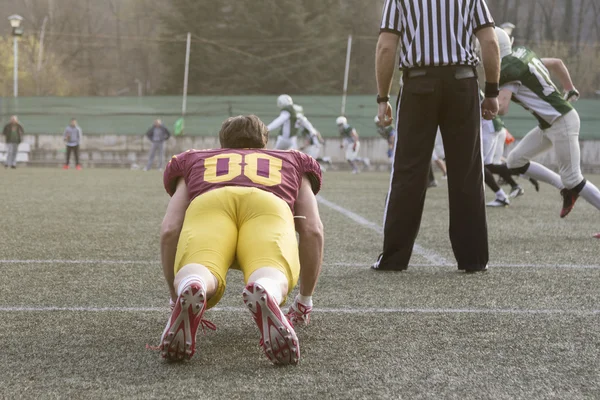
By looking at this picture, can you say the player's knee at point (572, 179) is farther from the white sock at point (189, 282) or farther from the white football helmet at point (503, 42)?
the white sock at point (189, 282)

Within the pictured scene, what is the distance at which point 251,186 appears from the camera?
11.1ft

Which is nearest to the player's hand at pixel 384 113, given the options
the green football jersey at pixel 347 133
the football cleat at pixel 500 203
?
the football cleat at pixel 500 203

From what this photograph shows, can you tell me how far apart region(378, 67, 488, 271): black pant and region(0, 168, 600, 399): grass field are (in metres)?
0.22

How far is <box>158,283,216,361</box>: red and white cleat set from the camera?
2832mm

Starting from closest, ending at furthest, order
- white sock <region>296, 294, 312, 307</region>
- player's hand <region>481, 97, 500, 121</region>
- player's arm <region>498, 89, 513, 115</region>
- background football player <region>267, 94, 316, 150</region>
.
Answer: white sock <region>296, 294, 312, 307</region> → player's hand <region>481, 97, 500, 121</region> → player's arm <region>498, 89, 513, 115</region> → background football player <region>267, 94, 316, 150</region>

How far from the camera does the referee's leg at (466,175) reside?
17.8 ft

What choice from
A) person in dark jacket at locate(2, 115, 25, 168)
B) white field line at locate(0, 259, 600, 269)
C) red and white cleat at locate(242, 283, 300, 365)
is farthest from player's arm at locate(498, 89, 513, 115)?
person in dark jacket at locate(2, 115, 25, 168)

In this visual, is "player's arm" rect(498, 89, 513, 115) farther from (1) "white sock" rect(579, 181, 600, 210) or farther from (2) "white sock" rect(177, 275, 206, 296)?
(2) "white sock" rect(177, 275, 206, 296)

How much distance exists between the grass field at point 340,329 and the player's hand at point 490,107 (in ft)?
3.23

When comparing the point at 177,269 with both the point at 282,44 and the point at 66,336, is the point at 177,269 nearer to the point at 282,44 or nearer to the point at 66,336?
the point at 66,336

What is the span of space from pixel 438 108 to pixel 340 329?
7.14ft

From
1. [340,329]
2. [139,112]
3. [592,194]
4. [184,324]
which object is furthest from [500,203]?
[139,112]

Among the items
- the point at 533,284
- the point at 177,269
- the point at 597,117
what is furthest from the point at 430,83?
the point at 597,117

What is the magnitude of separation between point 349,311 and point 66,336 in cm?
130
